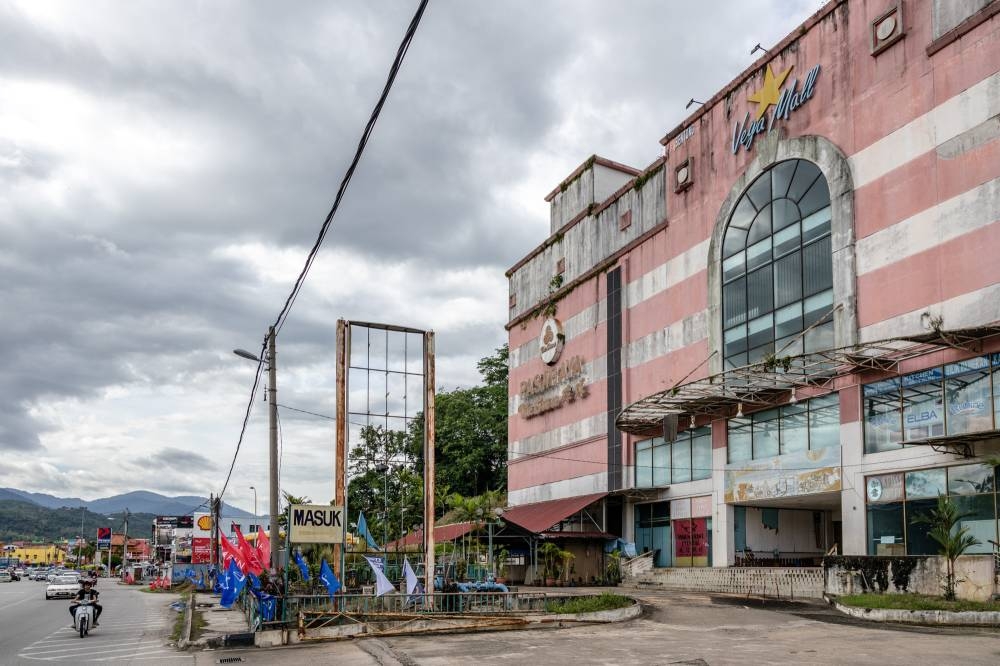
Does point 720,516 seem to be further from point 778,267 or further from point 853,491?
point 778,267

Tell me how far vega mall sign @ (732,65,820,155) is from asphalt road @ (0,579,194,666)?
27117 millimetres

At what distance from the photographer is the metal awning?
2556cm

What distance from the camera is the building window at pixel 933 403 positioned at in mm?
25422

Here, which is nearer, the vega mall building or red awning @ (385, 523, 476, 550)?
the vega mall building

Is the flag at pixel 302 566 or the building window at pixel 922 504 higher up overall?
the building window at pixel 922 504

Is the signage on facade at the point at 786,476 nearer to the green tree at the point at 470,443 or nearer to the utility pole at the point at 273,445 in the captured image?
the utility pole at the point at 273,445

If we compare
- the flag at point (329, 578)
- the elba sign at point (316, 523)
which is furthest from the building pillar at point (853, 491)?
the flag at point (329, 578)

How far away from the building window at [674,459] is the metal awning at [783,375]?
1.25m

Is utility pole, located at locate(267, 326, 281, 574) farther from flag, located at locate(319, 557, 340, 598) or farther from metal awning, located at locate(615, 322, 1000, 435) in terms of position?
metal awning, located at locate(615, 322, 1000, 435)

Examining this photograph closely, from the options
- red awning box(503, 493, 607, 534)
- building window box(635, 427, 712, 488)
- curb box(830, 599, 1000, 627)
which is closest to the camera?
curb box(830, 599, 1000, 627)

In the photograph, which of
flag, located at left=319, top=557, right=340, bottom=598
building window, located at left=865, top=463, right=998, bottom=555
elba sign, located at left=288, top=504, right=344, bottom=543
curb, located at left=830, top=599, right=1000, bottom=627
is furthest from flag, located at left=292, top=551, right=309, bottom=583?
building window, located at left=865, top=463, right=998, bottom=555

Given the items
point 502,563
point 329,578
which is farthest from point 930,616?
point 502,563

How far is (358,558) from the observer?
3180 centimetres

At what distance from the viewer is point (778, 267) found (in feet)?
111
